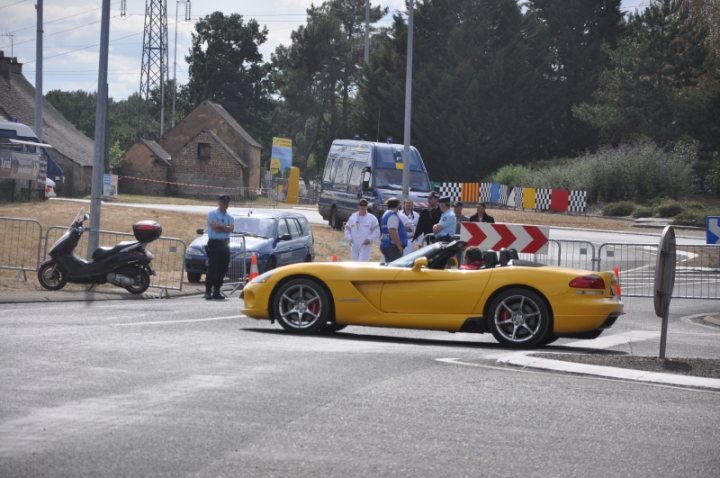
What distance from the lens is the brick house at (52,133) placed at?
73188mm

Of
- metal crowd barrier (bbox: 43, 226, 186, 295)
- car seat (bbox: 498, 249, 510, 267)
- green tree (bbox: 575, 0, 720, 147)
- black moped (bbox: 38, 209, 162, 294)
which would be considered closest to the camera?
car seat (bbox: 498, 249, 510, 267)

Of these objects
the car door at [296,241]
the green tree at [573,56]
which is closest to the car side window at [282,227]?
the car door at [296,241]

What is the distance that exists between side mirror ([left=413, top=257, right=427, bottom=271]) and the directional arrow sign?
349 inches

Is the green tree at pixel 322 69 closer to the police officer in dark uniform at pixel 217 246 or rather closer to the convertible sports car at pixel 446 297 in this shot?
the police officer in dark uniform at pixel 217 246

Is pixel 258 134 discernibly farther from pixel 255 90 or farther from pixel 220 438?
pixel 220 438

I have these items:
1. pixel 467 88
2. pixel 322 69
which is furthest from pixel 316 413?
pixel 322 69

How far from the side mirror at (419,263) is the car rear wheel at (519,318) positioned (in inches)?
34.0

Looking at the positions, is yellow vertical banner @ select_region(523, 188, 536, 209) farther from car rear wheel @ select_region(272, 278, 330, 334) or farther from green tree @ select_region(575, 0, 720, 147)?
car rear wheel @ select_region(272, 278, 330, 334)

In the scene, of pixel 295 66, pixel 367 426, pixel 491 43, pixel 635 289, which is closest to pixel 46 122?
pixel 491 43

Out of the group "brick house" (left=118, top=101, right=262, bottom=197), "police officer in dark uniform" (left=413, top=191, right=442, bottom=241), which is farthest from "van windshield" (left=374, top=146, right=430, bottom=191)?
"brick house" (left=118, top=101, right=262, bottom=197)

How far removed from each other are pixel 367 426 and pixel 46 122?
73.4 meters

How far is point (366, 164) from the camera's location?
3797 cm

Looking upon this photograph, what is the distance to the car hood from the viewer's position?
81.8 feet

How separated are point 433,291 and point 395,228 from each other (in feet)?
25.1
